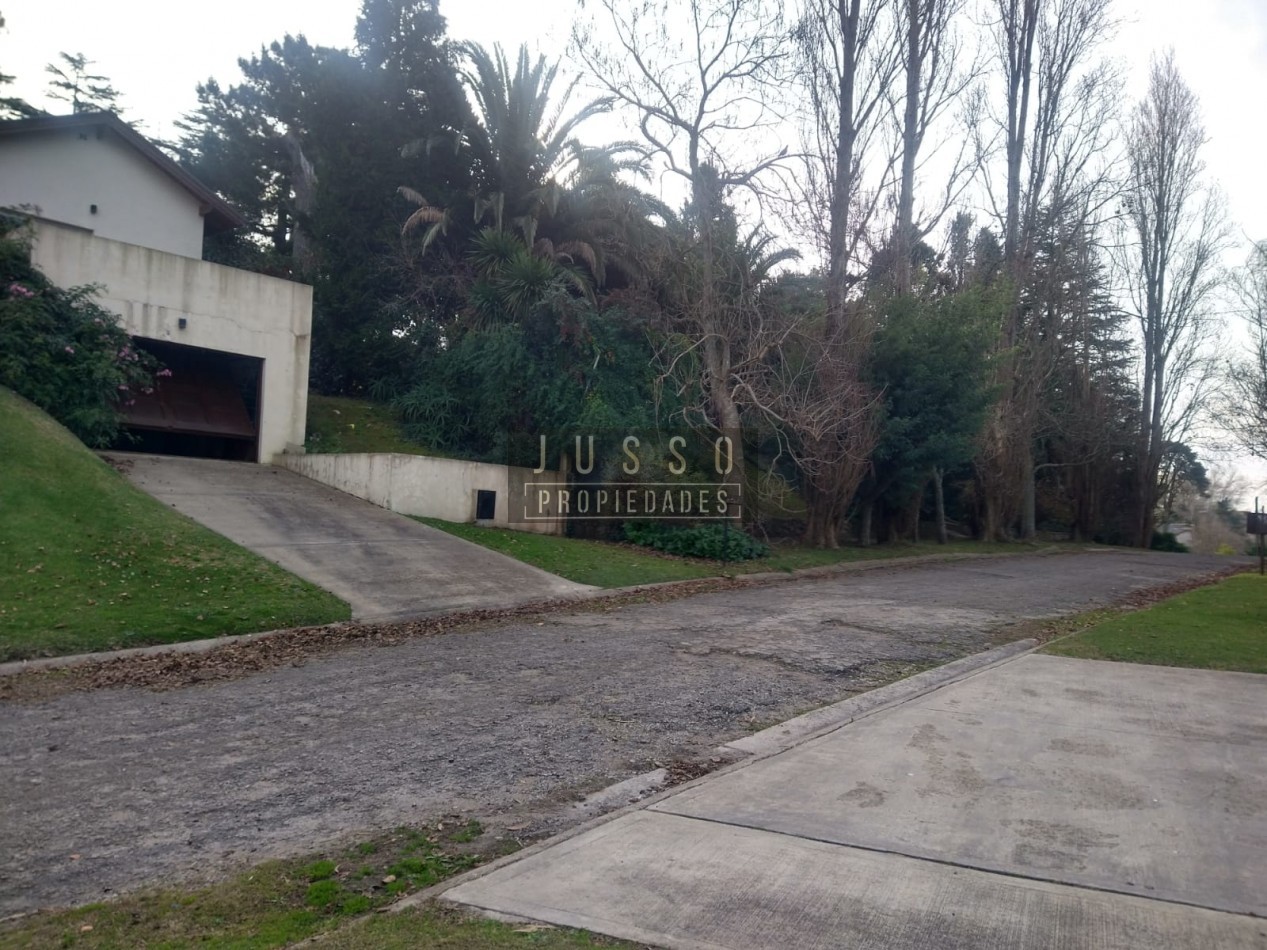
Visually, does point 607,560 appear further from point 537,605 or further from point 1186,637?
point 1186,637

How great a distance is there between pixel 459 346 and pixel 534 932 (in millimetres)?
19447

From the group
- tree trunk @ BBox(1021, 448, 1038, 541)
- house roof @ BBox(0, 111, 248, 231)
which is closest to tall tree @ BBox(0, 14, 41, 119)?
house roof @ BBox(0, 111, 248, 231)

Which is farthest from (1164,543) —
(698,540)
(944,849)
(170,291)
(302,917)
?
(302,917)

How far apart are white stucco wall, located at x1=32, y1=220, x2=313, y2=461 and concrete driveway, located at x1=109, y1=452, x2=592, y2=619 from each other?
1.98 metres

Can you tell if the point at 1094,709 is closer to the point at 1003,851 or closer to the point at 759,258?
the point at 1003,851

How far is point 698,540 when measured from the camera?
62.8 feet

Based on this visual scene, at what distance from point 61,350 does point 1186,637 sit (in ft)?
53.9

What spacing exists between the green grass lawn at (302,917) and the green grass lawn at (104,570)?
5659 mm

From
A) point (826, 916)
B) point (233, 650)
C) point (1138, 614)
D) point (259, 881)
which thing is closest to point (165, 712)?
point (233, 650)

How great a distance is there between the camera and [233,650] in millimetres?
9906

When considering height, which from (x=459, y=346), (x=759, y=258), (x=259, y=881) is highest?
(x=759, y=258)

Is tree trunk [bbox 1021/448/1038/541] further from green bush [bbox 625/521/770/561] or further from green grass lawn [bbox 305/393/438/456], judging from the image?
green grass lawn [bbox 305/393/438/456]

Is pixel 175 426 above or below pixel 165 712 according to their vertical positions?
above

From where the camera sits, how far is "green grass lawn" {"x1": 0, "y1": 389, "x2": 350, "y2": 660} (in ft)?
31.9
